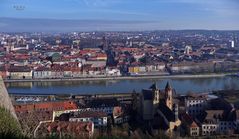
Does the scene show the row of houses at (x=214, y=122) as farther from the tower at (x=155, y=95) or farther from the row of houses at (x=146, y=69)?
the row of houses at (x=146, y=69)

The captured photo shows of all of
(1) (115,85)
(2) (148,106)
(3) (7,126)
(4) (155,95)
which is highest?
(3) (7,126)

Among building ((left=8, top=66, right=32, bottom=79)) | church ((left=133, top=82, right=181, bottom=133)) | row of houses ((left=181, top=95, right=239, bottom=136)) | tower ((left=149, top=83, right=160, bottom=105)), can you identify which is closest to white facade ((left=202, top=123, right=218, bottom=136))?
row of houses ((left=181, top=95, right=239, bottom=136))

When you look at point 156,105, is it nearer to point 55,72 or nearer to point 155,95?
point 155,95

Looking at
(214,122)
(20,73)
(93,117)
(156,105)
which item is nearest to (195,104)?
(156,105)

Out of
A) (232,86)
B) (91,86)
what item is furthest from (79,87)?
(232,86)

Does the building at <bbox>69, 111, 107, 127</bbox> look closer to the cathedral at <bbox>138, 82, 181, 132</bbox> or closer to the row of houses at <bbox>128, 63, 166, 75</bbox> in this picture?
the cathedral at <bbox>138, 82, 181, 132</bbox>

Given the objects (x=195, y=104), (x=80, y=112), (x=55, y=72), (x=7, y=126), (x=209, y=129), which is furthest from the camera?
(x=55, y=72)

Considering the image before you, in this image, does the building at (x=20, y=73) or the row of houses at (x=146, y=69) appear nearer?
the building at (x=20, y=73)

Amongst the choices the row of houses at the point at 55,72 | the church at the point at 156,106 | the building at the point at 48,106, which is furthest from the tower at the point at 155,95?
the row of houses at the point at 55,72

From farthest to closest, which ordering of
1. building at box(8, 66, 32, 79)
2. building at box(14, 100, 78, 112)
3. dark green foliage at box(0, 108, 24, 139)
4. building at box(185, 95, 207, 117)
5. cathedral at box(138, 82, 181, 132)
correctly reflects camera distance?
building at box(8, 66, 32, 79) < building at box(185, 95, 207, 117) < building at box(14, 100, 78, 112) < cathedral at box(138, 82, 181, 132) < dark green foliage at box(0, 108, 24, 139)
